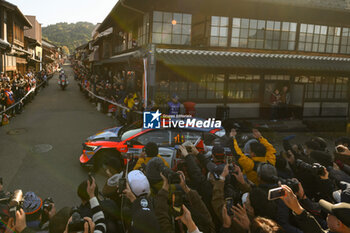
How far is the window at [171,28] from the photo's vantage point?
513 inches

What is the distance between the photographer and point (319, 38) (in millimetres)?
15750

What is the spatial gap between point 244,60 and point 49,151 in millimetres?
9428

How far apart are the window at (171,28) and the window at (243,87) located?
344cm

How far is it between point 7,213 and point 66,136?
919 cm

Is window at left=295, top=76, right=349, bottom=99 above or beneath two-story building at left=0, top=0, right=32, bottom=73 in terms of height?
beneath

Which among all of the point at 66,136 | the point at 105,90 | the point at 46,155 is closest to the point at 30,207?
the point at 46,155

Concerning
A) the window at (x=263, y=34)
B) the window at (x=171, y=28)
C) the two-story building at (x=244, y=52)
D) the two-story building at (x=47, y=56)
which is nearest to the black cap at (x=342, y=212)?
the two-story building at (x=244, y=52)

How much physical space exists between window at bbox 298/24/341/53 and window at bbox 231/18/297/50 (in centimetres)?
67

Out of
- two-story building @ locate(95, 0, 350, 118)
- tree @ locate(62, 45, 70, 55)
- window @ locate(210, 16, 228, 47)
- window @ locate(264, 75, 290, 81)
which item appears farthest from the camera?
tree @ locate(62, 45, 70, 55)

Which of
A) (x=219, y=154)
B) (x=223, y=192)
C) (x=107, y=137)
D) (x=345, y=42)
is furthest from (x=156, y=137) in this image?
(x=345, y=42)

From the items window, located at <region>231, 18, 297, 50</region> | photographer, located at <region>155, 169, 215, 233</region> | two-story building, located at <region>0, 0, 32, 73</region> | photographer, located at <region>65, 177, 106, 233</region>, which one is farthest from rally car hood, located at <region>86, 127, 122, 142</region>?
two-story building, located at <region>0, 0, 32, 73</region>

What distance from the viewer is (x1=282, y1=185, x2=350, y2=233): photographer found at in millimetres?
2205

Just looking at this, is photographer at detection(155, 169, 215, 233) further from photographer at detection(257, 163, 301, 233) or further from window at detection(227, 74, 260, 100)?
window at detection(227, 74, 260, 100)

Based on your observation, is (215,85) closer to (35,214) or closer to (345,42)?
(345,42)
